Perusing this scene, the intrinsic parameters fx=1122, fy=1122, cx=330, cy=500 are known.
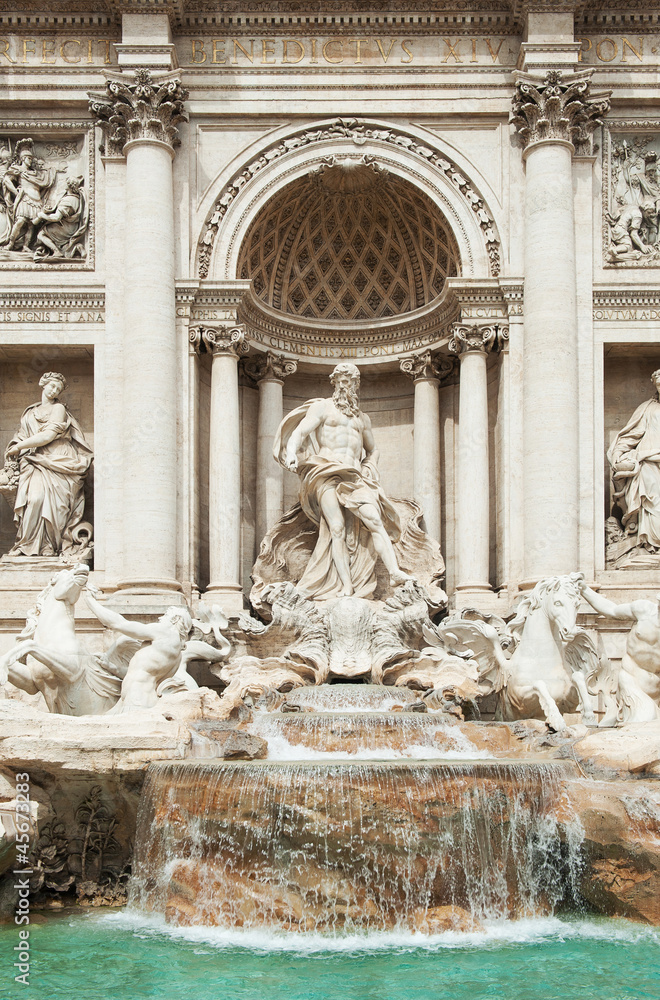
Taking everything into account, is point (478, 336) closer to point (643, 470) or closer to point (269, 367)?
point (643, 470)

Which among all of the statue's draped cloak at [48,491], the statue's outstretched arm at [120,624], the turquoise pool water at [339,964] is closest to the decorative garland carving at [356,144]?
the statue's draped cloak at [48,491]

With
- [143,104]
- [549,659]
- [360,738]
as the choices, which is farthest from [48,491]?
[549,659]

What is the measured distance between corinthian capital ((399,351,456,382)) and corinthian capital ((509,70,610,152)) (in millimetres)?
3640

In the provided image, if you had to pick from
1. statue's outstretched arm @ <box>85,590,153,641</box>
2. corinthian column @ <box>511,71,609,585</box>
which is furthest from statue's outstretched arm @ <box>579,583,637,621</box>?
statue's outstretched arm @ <box>85,590,153,641</box>

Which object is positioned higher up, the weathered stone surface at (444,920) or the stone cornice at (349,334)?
the stone cornice at (349,334)

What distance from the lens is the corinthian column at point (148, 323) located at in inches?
644

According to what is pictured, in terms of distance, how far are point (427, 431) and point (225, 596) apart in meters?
4.42

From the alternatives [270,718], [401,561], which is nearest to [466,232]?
[401,561]

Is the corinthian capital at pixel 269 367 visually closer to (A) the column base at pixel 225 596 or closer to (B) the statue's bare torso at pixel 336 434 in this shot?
(B) the statue's bare torso at pixel 336 434

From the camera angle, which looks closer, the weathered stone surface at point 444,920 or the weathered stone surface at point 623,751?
the weathered stone surface at point 444,920

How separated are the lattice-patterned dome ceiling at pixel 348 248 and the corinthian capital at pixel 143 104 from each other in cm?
201

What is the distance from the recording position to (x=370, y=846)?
10109 millimetres

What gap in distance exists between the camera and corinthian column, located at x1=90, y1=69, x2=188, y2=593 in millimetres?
16359

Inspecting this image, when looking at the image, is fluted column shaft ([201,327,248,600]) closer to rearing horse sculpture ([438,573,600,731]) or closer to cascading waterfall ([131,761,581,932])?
rearing horse sculpture ([438,573,600,731])
